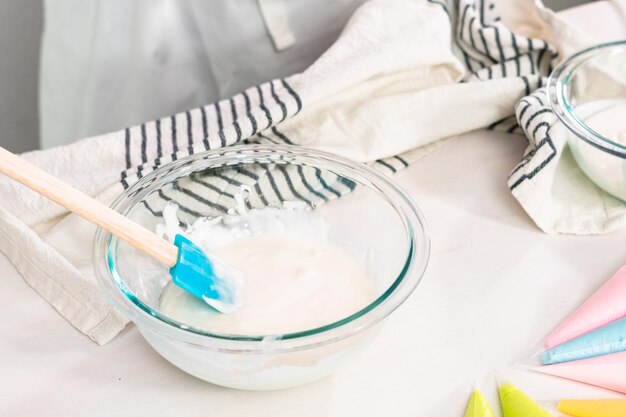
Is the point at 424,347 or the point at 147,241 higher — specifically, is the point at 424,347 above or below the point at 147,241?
below

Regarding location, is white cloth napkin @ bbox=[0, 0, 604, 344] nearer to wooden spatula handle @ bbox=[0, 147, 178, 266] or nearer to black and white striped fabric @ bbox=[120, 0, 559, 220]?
black and white striped fabric @ bbox=[120, 0, 559, 220]

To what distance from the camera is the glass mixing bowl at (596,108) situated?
0.71 meters

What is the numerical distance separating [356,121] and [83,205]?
13.1 inches

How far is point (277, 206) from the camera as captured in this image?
71 cm

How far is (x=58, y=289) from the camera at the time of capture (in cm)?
66

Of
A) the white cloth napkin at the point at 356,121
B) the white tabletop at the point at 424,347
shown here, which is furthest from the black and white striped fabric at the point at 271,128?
the white tabletop at the point at 424,347

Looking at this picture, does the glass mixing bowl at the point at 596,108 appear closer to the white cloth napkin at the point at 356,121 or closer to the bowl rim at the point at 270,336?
the white cloth napkin at the point at 356,121

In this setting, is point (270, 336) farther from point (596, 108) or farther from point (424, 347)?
point (596, 108)

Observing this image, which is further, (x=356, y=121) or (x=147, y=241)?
(x=356, y=121)

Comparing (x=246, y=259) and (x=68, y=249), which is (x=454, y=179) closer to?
(x=246, y=259)

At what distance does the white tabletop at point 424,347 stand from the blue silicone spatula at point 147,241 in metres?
0.07

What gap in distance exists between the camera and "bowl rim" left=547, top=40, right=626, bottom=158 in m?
0.70

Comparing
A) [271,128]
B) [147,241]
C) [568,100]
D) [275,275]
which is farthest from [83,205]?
[568,100]

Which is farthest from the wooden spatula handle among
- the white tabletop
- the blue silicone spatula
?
the white tabletop
